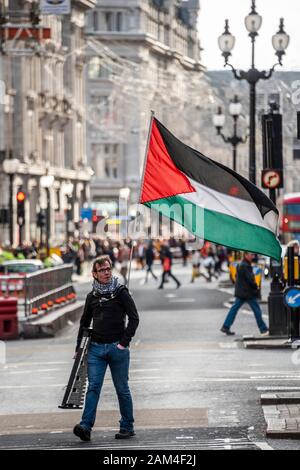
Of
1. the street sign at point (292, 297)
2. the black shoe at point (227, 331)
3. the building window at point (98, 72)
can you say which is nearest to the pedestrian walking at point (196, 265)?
the black shoe at point (227, 331)

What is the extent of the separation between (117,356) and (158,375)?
254 inches

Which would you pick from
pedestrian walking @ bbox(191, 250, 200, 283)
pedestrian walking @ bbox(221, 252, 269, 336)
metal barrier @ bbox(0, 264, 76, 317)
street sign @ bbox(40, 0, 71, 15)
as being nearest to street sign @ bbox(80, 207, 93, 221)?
pedestrian walking @ bbox(191, 250, 200, 283)

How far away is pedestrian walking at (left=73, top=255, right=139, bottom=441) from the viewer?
48.0 ft

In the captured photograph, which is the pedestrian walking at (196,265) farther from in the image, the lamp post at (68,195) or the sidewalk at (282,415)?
the sidewalk at (282,415)

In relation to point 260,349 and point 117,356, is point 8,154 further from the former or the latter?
point 117,356

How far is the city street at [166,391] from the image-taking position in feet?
48.1

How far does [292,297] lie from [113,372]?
633 centimetres

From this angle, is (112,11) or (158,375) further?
(112,11)

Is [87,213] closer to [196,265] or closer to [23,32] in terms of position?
[196,265]

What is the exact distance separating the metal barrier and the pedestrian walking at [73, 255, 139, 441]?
16.5 meters

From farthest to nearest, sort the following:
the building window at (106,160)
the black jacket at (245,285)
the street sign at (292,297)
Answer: the building window at (106,160)
the black jacket at (245,285)
the street sign at (292,297)

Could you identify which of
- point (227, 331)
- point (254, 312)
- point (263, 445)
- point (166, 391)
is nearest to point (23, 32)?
point (227, 331)
